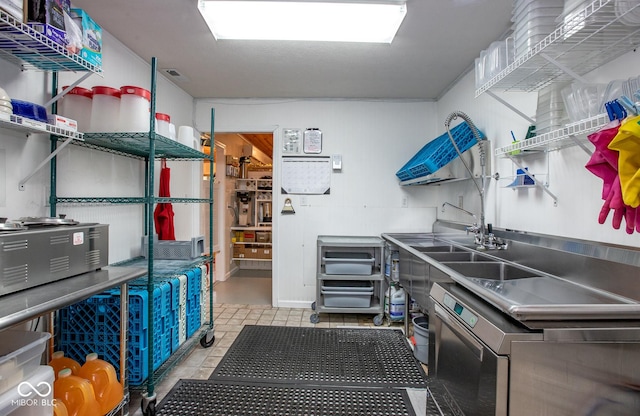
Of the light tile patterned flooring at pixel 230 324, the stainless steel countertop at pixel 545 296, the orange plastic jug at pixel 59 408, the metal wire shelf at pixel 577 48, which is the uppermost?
the metal wire shelf at pixel 577 48

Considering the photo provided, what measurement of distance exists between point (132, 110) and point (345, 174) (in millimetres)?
2267

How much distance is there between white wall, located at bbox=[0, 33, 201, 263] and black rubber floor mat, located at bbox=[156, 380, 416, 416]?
1141 millimetres

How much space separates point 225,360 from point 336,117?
2.71m

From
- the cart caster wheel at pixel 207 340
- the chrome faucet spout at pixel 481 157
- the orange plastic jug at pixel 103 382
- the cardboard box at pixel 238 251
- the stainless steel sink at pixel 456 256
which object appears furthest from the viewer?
the cardboard box at pixel 238 251

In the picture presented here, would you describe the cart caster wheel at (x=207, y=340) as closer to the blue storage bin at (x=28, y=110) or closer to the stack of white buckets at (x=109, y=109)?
the stack of white buckets at (x=109, y=109)

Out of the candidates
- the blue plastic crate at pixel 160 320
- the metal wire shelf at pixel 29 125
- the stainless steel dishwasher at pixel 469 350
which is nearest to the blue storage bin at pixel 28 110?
the metal wire shelf at pixel 29 125

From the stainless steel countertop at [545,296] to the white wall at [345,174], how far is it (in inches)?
60.3

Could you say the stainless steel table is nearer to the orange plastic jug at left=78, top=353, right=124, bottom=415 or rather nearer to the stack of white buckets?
the orange plastic jug at left=78, top=353, right=124, bottom=415

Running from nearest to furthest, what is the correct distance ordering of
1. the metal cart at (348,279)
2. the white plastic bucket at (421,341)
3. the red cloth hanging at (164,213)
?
the white plastic bucket at (421,341)
the red cloth hanging at (164,213)
the metal cart at (348,279)

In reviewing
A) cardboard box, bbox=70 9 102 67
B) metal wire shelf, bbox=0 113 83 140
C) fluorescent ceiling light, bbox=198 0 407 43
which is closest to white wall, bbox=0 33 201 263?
metal wire shelf, bbox=0 113 83 140

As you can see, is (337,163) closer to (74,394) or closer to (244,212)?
(74,394)

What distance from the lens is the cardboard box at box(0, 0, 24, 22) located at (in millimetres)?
1179
